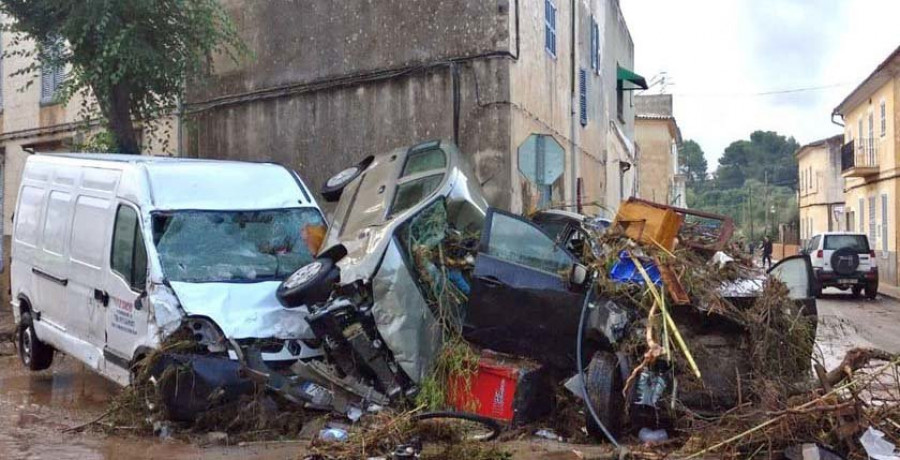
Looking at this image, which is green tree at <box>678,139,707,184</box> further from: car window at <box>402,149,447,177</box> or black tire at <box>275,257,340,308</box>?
black tire at <box>275,257,340,308</box>

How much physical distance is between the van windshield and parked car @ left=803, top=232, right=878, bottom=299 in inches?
720

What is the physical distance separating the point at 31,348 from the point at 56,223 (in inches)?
68.8

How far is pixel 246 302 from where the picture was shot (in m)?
7.48

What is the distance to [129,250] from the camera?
26.6ft

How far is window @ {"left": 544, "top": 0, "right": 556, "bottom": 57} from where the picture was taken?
14.0m

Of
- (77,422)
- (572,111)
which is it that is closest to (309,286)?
(77,422)

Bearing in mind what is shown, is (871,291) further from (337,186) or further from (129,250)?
(129,250)

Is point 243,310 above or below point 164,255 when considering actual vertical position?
below

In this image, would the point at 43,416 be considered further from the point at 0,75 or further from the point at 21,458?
the point at 0,75

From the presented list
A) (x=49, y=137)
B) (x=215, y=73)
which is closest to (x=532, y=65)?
(x=215, y=73)

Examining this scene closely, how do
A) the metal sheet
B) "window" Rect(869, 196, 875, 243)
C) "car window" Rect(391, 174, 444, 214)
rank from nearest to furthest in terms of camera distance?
1. the metal sheet
2. "car window" Rect(391, 174, 444, 214)
3. "window" Rect(869, 196, 875, 243)

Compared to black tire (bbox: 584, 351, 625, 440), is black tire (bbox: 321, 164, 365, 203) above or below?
above

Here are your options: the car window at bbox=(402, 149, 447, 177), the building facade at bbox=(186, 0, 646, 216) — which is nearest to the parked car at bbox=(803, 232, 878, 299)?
the building facade at bbox=(186, 0, 646, 216)

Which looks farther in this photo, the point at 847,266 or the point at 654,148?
the point at 654,148
